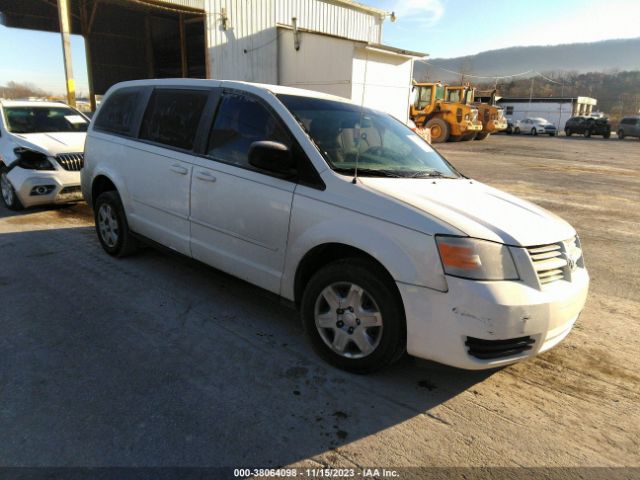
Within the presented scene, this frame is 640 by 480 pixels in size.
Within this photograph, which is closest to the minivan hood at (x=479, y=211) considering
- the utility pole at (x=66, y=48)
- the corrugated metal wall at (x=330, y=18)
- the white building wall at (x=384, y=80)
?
the utility pole at (x=66, y=48)

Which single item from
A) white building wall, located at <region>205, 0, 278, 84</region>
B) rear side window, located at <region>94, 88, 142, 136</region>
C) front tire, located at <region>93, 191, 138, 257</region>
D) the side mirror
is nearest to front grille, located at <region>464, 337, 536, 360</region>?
the side mirror

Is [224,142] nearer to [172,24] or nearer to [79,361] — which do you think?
[79,361]

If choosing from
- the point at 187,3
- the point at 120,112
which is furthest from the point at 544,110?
the point at 120,112

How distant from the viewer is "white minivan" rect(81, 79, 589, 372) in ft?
8.31

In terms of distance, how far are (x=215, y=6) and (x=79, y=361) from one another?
17017 mm

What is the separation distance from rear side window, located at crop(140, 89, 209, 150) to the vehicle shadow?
1.25 m

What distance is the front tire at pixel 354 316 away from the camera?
2.71 m

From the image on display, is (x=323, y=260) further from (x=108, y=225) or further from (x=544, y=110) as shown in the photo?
(x=544, y=110)

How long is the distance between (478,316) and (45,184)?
6.57 metres

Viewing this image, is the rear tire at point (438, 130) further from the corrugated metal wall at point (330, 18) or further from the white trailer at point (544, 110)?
the white trailer at point (544, 110)

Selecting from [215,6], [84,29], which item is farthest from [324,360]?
[84,29]

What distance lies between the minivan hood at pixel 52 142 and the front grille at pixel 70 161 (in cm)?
8

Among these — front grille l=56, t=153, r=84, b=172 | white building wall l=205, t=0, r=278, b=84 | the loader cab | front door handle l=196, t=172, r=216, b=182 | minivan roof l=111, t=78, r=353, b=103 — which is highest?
white building wall l=205, t=0, r=278, b=84

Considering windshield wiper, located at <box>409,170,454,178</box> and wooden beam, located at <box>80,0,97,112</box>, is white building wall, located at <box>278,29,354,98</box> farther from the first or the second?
windshield wiper, located at <box>409,170,454,178</box>
